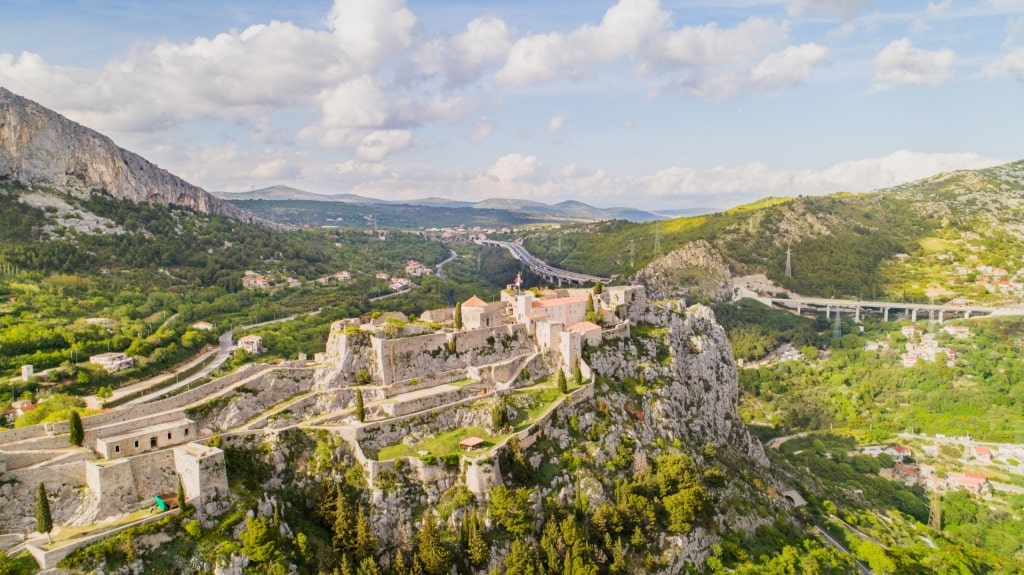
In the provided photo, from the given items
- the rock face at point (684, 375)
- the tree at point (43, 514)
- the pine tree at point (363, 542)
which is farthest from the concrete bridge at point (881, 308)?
the tree at point (43, 514)

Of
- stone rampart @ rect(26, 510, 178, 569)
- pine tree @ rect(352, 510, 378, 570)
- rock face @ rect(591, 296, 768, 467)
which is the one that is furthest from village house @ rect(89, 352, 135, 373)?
rock face @ rect(591, 296, 768, 467)

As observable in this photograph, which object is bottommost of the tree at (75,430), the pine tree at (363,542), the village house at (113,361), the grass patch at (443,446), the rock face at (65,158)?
the pine tree at (363,542)

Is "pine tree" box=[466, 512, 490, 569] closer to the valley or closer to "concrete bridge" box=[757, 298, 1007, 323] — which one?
the valley

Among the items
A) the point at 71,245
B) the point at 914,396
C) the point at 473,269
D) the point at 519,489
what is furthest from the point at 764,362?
the point at 71,245

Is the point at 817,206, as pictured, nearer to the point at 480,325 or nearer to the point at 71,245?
the point at 480,325

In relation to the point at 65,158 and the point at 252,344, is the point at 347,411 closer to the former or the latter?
the point at 252,344

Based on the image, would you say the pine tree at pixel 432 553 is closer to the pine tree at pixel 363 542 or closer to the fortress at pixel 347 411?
the pine tree at pixel 363 542
